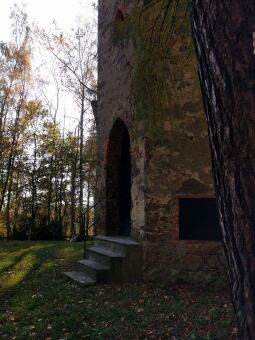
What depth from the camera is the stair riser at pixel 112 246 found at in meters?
7.87

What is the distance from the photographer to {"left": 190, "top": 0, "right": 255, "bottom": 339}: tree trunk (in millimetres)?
1551

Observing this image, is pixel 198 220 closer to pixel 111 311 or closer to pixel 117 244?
pixel 117 244

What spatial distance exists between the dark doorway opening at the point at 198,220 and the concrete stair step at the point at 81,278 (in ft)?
6.28

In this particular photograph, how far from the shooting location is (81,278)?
7879 millimetres

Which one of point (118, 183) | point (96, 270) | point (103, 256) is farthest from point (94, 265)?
point (118, 183)

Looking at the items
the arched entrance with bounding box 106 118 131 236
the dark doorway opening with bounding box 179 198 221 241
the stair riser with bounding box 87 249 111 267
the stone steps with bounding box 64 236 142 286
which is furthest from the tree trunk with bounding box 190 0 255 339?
the arched entrance with bounding box 106 118 131 236

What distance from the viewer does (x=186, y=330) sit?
15.9ft

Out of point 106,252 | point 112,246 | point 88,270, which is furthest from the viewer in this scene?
point 112,246

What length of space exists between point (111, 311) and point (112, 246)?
280 centimetres

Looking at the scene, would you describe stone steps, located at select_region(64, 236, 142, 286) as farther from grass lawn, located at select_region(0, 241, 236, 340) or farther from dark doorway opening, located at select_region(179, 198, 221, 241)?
dark doorway opening, located at select_region(179, 198, 221, 241)

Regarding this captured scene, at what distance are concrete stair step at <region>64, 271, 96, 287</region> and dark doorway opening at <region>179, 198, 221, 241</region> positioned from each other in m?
1.91

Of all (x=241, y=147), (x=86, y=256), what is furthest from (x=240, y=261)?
(x=86, y=256)

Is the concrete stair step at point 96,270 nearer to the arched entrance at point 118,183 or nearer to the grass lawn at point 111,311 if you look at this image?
the grass lawn at point 111,311

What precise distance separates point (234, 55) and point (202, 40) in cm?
21
